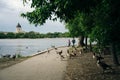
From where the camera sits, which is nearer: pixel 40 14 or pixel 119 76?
pixel 40 14

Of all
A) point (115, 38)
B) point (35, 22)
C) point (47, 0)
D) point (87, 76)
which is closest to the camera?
point (47, 0)

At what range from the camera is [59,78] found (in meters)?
16.7

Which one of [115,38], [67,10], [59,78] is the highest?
[67,10]

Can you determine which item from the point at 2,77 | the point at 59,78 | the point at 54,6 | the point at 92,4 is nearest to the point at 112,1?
the point at 92,4

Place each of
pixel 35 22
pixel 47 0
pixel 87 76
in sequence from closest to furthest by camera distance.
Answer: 1. pixel 47 0
2. pixel 35 22
3. pixel 87 76

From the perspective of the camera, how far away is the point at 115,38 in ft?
66.5

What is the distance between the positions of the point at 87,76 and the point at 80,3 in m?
4.42

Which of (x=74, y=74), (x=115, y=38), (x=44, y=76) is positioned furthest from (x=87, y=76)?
(x=115, y=38)

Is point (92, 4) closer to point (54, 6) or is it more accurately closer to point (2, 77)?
point (54, 6)

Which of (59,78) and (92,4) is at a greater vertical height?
(92,4)

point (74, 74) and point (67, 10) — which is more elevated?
point (67, 10)

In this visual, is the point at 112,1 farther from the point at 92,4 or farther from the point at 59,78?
the point at 59,78

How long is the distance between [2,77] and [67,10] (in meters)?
5.17

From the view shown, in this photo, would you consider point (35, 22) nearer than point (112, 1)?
Yes
